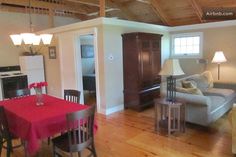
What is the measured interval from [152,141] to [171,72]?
3.96ft

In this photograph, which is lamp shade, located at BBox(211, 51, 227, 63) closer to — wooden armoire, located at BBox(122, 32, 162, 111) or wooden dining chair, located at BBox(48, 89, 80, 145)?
wooden armoire, located at BBox(122, 32, 162, 111)

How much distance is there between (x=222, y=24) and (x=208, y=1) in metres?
0.76

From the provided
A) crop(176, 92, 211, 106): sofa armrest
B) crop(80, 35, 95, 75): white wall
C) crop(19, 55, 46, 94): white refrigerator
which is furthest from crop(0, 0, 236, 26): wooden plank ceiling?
crop(176, 92, 211, 106): sofa armrest

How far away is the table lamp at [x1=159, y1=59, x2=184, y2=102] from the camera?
11.3 ft

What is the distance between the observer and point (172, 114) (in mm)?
3691

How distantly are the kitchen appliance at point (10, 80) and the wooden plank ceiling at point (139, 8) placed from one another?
6.41 feet

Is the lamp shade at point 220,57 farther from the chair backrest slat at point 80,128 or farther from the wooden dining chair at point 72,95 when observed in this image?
the chair backrest slat at point 80,128

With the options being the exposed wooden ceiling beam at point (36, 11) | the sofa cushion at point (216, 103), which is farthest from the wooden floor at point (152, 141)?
the exposed wooden ceiling beam at point (36, 11)

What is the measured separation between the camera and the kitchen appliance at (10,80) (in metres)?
6.02

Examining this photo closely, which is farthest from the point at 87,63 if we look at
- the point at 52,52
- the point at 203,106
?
the point at 203,106

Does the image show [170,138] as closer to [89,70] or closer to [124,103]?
[124,103]

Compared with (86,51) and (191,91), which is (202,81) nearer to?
(191,91)

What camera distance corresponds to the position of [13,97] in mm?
3627

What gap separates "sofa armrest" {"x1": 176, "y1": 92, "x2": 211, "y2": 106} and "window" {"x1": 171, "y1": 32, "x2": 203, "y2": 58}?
2852 millimetres
